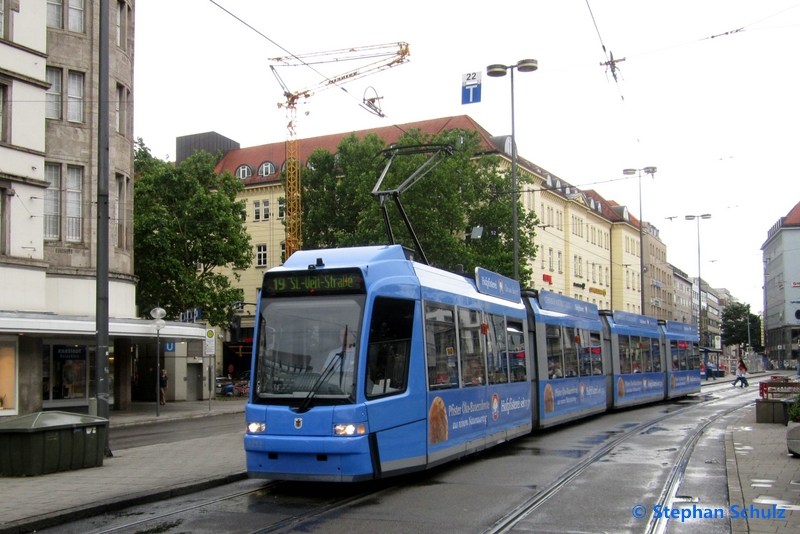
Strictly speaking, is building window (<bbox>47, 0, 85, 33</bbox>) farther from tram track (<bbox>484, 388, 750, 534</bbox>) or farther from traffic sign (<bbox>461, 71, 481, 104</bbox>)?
tram track (<bbox>484, 388, 750, 534</bbox>)

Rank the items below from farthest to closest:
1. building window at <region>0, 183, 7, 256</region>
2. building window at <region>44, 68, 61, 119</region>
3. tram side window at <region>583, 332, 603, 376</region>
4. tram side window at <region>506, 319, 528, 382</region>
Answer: building window at <region>44, 68, 61, 119</region>
building window at <region>0, 183, 7, 256</region>
tram side window at <region>583, 332, 603, 376</region>
tram side window at <region>506, 319, 528, 382</region>

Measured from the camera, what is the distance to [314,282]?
35.2 feet

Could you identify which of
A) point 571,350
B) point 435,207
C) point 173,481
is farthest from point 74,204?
point 435,207

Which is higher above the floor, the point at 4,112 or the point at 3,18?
the point at 3,18

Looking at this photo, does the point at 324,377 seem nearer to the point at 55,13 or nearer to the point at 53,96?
the point at 53,96

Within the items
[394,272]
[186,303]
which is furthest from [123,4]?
[394,272]

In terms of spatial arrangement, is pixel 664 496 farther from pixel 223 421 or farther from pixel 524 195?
pixel 524 195

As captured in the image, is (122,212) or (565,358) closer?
(565,358)

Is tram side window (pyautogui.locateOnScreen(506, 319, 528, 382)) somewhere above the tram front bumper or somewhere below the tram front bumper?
above

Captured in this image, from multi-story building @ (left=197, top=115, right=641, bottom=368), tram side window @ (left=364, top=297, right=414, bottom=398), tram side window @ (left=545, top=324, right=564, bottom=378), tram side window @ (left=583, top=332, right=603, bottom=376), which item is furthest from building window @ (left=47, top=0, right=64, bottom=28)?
multi-story building @ (left=197, top=115, right=641, bottom=368)

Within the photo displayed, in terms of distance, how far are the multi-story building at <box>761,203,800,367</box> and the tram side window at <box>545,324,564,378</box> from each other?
87.2 meters

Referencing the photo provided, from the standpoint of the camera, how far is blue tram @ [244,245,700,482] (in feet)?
33.1

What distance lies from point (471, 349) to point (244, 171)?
60917 mm

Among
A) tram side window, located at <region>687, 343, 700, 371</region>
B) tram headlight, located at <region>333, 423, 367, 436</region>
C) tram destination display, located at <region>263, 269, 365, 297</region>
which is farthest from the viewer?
tram side window, located at <region>687, 343, 700, 371</region>
